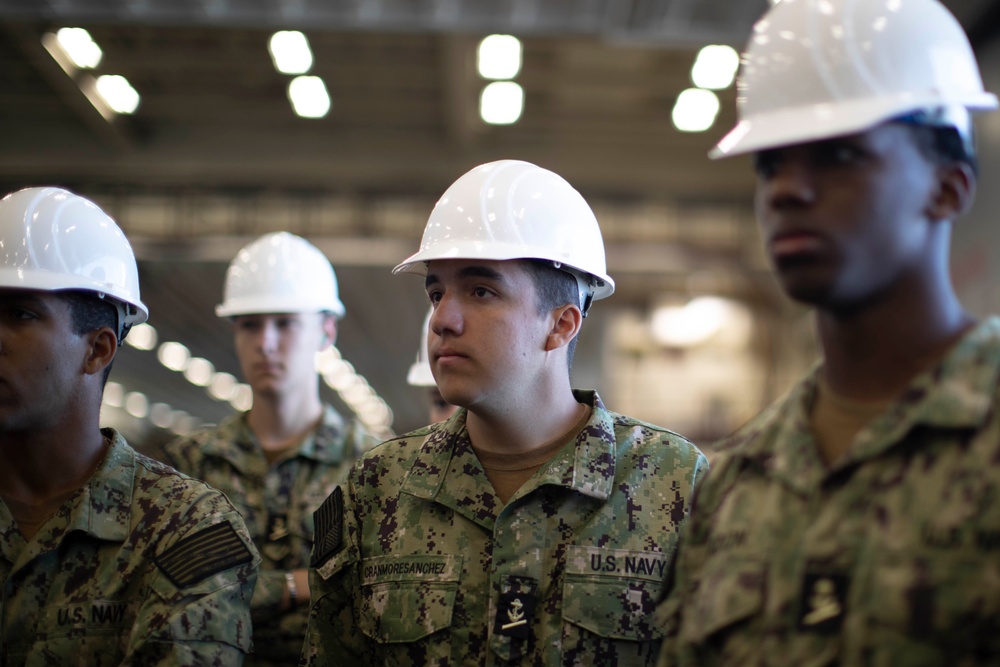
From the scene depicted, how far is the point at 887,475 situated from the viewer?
1798 mm

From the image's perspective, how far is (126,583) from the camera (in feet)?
9.51

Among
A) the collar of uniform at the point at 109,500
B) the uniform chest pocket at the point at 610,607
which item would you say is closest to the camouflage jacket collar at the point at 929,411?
the uniform chest pocket at the point at 610,607

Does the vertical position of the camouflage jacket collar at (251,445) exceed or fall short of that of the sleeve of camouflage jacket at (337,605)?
it exceeds it

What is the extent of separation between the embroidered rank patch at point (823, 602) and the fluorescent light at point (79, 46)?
989 centimetres

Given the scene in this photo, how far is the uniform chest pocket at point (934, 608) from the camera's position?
160cm

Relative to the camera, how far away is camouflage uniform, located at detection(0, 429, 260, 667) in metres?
2.80

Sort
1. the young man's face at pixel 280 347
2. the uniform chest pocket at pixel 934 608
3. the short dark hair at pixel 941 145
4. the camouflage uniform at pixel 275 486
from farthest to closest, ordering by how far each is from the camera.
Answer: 1. the young man's face at pixel 280 347
2. the camouflage uniform at pixel 275 486
3. the short dark hair at pixel 941 145
4. the uniform chest pocket at pixel 934 608

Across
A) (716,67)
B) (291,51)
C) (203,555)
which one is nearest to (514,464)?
(203,555)

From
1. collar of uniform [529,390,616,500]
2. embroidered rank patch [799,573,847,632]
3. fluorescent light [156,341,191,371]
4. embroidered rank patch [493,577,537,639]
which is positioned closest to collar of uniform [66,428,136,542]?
embroidered rank patch [493,577,537,639]

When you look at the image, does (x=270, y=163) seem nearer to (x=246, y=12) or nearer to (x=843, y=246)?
(x=246, y=12)

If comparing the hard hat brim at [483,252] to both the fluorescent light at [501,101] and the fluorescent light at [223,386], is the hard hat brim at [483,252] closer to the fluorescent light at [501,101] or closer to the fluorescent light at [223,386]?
the fluorescent light at [501,101]

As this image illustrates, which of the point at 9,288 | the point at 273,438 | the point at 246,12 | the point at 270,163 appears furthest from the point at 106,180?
the point at 9,288

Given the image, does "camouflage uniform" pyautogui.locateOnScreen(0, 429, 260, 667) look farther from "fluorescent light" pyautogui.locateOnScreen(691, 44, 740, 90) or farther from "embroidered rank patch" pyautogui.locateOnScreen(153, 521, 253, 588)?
"fluorescent light" pyautogui.locateOnScreen(691, 44, 740, 90)

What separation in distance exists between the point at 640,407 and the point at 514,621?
61.1 feet
